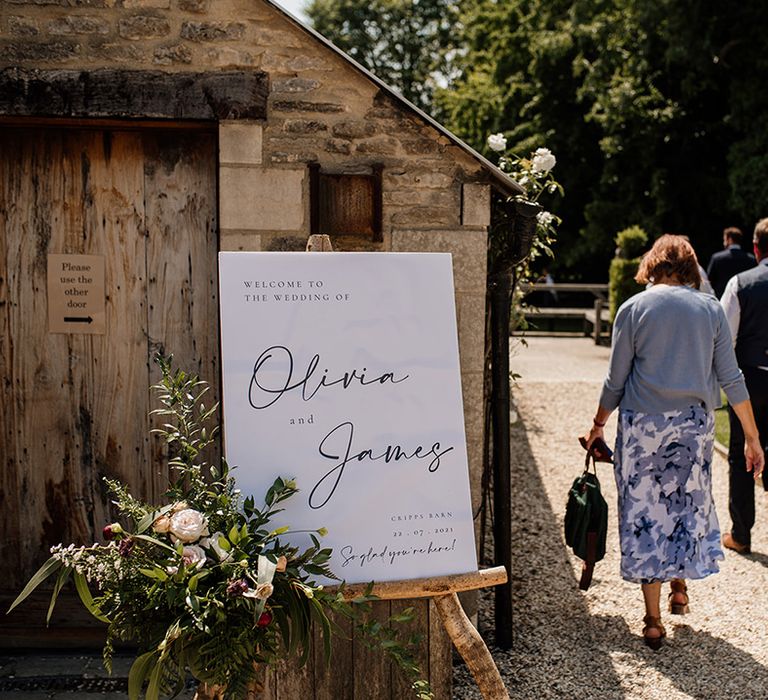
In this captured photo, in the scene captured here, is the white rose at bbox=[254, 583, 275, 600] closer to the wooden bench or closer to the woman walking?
the woman walking

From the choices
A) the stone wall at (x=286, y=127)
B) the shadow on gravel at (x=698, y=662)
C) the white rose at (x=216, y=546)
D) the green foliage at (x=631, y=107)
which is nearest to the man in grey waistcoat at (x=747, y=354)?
the shadow on gravel at (x=698, y=662)

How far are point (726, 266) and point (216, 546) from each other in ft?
23.5

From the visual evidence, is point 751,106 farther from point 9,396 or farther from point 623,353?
point 9,396

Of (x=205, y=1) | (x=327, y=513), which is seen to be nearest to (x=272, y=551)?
(x=327, y=513)

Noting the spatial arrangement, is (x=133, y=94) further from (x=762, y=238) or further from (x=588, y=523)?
(x=762, y=238)

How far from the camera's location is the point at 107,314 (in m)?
4.02

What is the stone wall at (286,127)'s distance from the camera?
11.9 feet

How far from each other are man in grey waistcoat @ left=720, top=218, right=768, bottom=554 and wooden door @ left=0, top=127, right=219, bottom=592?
3.15 metres

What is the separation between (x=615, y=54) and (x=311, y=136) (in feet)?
55.4

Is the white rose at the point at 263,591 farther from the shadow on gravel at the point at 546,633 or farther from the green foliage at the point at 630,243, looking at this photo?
the green foliage at the point at 630,243

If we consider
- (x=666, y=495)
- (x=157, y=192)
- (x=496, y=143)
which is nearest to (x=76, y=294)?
(x=157, y=192)

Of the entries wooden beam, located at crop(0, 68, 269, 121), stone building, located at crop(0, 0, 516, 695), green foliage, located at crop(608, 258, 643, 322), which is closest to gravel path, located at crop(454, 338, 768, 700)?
stone building, located at crop(0, 0, 516, 695)

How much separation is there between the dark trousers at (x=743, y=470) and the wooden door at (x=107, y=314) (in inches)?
123

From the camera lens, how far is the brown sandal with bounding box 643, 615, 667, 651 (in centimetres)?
414
